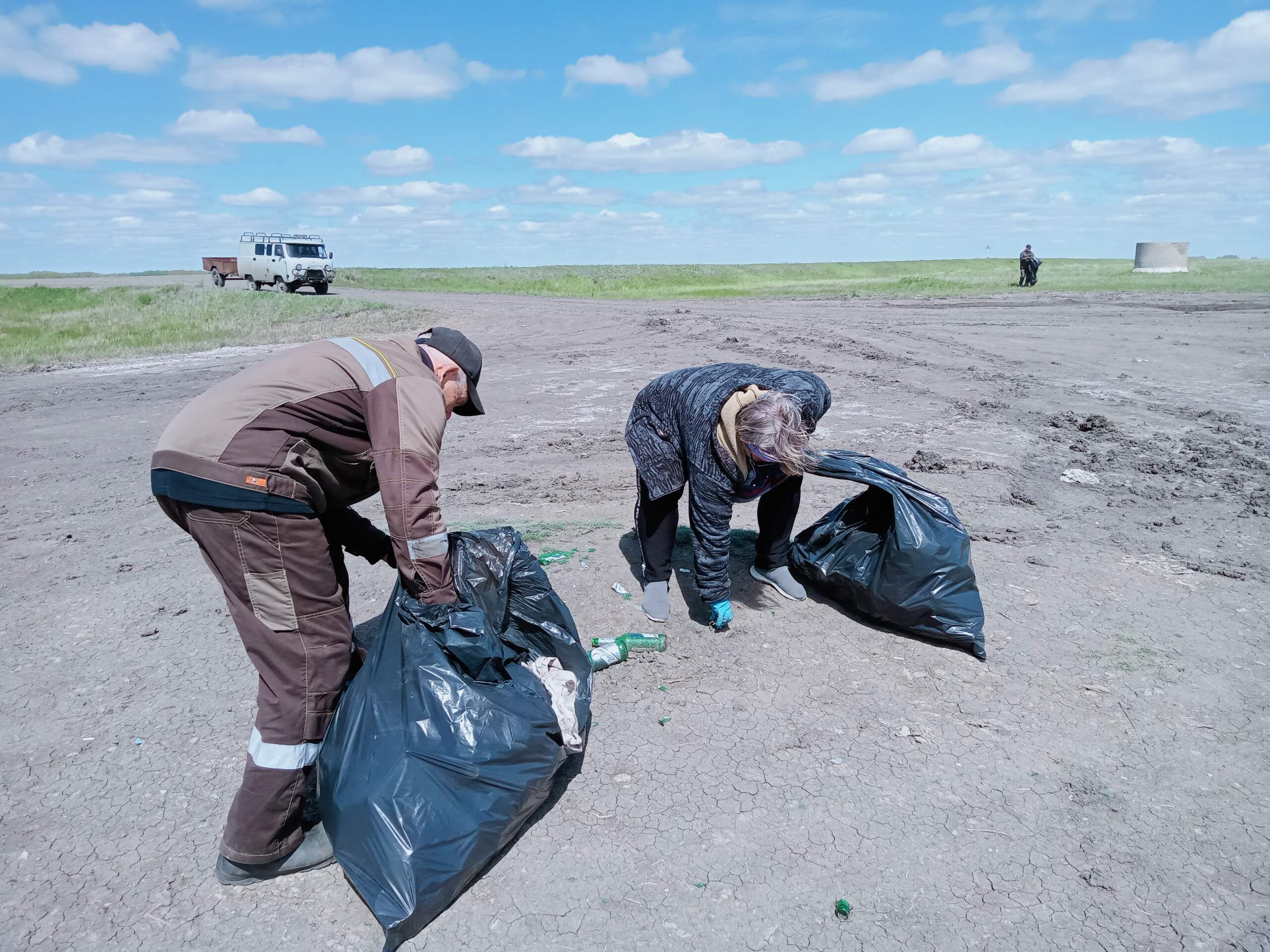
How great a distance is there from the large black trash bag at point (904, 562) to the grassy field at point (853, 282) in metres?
21.2

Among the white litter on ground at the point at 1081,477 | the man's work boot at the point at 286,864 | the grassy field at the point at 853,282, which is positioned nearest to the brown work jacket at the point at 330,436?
the man's work boot at the point at 286,864

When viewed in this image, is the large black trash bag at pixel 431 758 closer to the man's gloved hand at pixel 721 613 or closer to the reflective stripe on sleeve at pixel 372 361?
the reflective stripe on sleeve at pixel 372 361

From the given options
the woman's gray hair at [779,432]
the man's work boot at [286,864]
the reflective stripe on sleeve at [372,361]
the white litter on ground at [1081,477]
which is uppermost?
the reflective stripe on sleeve at [372,361]

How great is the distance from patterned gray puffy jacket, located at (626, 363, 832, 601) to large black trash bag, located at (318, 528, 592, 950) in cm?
119

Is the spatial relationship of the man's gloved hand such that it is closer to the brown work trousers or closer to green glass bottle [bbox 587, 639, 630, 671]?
green glass bottle [bbox 587, 639, 630, 671]

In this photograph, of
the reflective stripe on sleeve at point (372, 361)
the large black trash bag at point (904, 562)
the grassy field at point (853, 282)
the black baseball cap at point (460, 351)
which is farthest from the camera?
the grassy field at point (853, 282)

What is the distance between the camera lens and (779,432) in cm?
308

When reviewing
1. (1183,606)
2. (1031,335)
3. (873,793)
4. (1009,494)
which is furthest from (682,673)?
(1031,335)

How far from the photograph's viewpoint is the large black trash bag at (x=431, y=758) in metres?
2.23

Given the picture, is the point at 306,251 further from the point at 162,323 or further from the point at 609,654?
the point at 609,654

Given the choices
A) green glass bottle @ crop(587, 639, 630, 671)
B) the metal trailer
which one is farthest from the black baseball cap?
the metal trailer

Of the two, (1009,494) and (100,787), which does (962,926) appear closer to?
(100,787)

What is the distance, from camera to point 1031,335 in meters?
13.6

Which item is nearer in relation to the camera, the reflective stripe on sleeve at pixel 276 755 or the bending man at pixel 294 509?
the bending man at pixel 294 509
